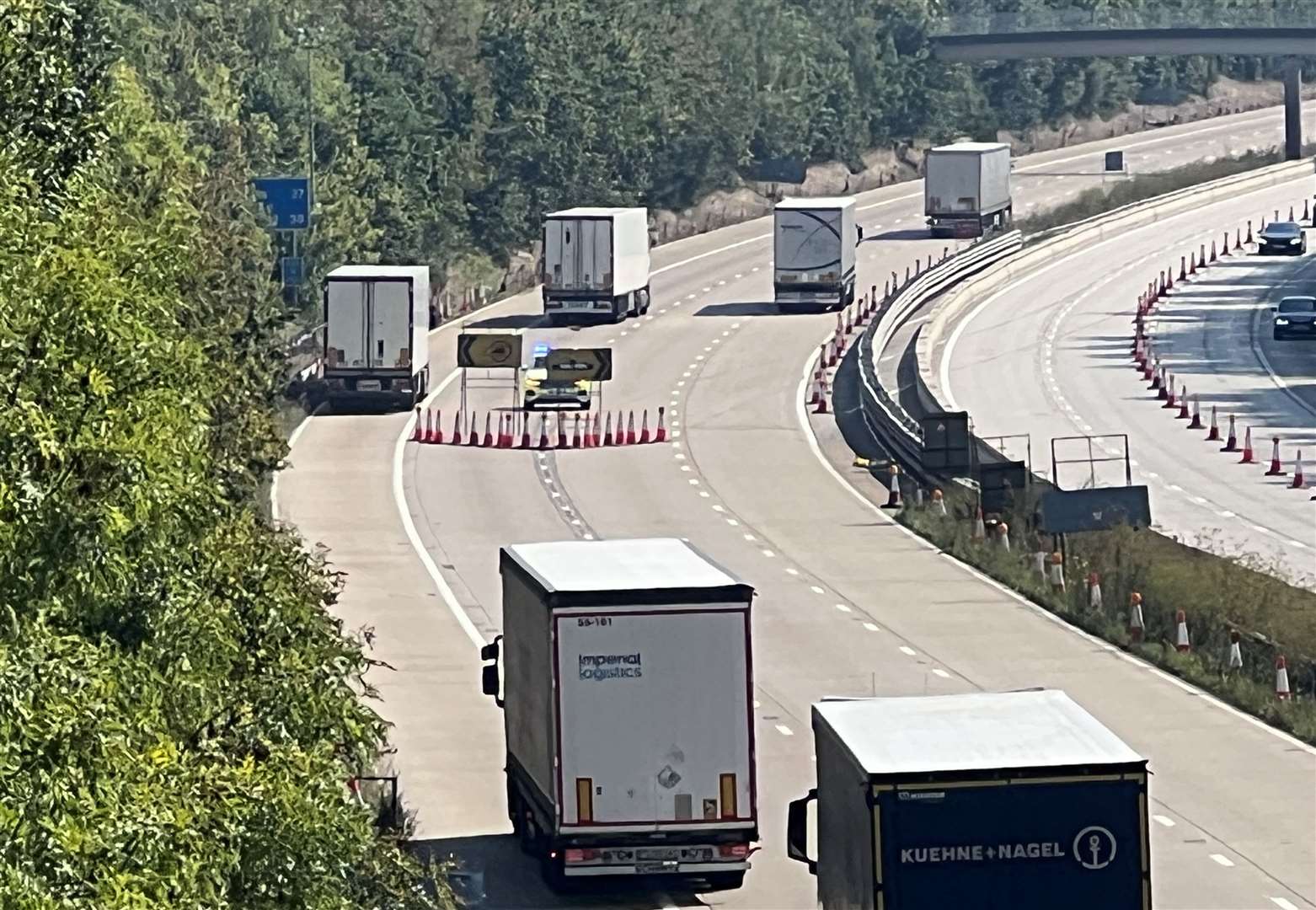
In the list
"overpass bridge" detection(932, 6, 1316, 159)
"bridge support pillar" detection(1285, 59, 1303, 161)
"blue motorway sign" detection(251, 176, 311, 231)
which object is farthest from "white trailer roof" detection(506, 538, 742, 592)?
"overpass bridge" detection(932, 6, 1316, 159)

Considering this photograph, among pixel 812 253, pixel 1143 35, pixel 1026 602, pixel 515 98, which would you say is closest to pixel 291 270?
pixel 812 253

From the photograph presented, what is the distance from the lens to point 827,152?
14200cm

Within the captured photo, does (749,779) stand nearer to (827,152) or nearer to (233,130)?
(233,130)

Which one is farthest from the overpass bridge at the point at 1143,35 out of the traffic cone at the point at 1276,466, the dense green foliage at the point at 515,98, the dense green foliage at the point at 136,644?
the dense green foliage at the point at 136,644

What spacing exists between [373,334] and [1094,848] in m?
47.8

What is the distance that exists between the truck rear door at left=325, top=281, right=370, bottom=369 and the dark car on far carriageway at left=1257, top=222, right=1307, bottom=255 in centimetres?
4804

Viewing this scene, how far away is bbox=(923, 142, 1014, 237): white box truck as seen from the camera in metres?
107

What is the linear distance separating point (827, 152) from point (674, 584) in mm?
118719

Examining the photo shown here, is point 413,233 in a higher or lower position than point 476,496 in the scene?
higher

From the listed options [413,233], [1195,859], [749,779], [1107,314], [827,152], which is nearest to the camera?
[749,779]

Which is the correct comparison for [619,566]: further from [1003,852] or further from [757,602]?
[757,602]

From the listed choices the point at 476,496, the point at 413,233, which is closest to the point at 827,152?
the point at 413,233

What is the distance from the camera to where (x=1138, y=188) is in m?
124

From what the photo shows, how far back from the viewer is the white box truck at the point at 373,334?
211 ft
